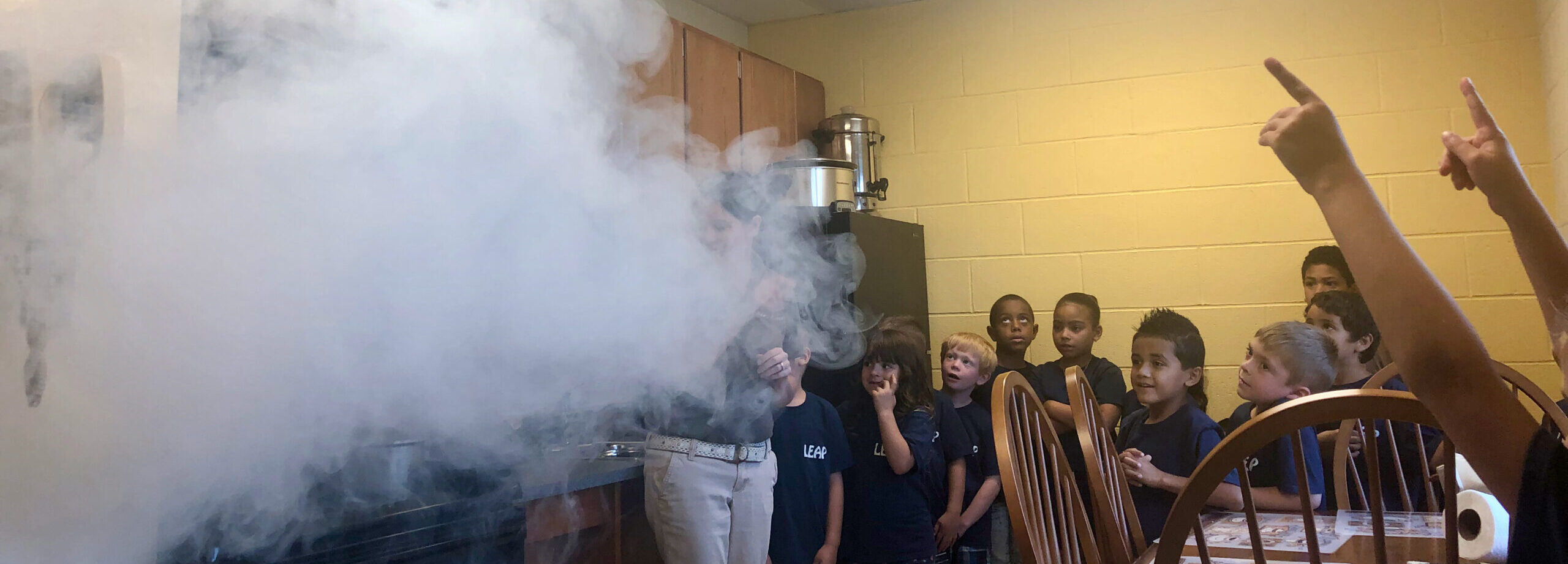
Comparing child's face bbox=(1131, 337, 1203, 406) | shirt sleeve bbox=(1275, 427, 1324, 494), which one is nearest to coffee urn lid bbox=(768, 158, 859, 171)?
child's face bbox=(1131, 337, 1203, 406)

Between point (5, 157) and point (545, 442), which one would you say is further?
point (545, 442)

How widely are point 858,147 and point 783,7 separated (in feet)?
2.29

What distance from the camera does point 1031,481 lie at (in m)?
1.37

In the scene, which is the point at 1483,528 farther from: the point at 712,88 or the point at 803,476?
the point at 712,88

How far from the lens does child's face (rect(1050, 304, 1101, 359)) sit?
11.0 feet

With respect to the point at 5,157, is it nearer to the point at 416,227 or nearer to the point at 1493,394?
the point at 416,227

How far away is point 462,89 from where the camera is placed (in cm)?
147

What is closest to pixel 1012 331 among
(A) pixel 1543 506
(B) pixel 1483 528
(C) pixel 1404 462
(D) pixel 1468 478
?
(C) pixel 1404 462

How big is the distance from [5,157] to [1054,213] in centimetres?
319

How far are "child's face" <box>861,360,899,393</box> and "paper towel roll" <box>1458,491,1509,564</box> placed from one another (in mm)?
1558

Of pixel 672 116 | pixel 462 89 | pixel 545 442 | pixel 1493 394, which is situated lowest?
pixel 545 442

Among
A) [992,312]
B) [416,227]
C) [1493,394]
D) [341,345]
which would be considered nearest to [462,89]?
[416,227]

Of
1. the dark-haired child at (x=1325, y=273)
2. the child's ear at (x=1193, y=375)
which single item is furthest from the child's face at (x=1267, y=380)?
the dark-haired child at (x=1325, y=273)

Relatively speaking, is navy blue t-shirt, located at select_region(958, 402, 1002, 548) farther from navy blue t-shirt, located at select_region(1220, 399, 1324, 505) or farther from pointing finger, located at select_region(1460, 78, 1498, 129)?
pointing finger, located at select_region(1460, 78, 1498, 129)
